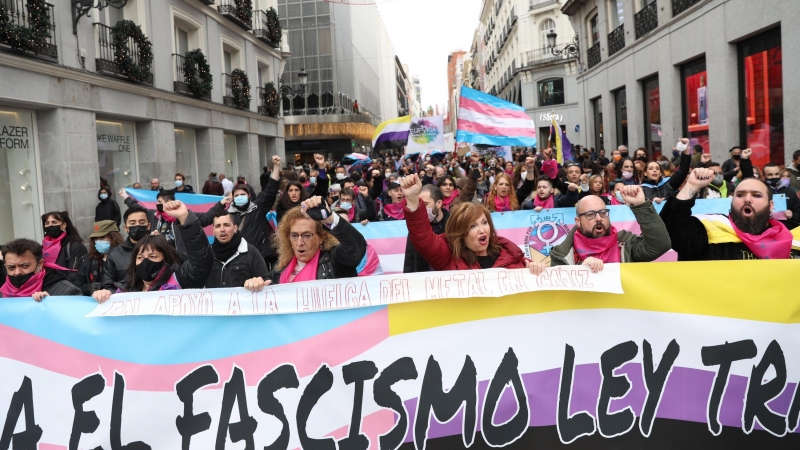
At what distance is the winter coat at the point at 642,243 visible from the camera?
3.43 metres

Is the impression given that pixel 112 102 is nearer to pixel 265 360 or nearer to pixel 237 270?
pixel 237 270

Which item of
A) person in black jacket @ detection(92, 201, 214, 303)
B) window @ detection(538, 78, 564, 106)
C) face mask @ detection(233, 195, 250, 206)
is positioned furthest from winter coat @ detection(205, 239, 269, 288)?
window @ detection(538, 78, 564, 106)

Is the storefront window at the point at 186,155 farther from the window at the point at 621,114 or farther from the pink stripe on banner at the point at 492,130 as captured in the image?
the window at the point at 621,114

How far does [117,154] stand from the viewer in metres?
15.1

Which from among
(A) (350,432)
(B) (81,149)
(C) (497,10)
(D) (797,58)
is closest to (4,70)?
(B) (81,149)

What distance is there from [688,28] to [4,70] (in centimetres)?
1335

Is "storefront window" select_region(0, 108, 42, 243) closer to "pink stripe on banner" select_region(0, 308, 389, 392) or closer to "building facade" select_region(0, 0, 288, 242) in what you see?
"building facade" select_region(0, 0, 288, 242)

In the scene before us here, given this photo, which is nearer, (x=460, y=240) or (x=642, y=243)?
(x=642, y=243)

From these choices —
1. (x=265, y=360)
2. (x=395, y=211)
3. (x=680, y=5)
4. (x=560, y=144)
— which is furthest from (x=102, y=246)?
(x=680, y=5)

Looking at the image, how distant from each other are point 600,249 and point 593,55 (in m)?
20.9

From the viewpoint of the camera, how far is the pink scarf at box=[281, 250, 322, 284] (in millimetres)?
3977

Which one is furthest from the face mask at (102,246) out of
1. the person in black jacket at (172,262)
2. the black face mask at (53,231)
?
the person in black jacket at (172,262)

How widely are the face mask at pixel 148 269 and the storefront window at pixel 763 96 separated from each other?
10731 millimetres

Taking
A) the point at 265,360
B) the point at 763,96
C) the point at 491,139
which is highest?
the point at 763,96
